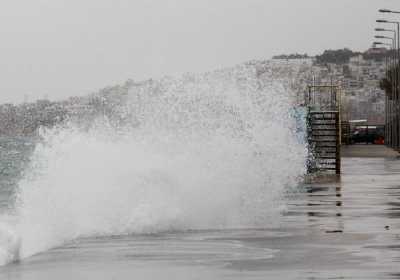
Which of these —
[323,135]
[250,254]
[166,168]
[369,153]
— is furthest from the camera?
[369,153]

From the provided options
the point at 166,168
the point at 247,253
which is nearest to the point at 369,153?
the point at 166,168

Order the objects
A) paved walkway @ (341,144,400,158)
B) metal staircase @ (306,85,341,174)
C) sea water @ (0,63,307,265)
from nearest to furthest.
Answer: sea water @ (0,63,307,265)
metal staircase @ (306,85,341,174)
paved walkway @ (341,144,400,158)

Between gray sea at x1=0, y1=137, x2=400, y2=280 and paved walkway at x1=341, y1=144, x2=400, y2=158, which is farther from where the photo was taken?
paved walkway at x1=341, y1=144, x2=400, y2=158

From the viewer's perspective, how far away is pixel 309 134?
2050 inches

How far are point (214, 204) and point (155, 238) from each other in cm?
315

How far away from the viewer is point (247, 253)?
16.2 m

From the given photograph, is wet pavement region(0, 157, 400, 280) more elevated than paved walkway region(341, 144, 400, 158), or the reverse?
wet pavement region(0, 157, 400, 280)

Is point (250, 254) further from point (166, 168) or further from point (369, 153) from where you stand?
point (369, 153)

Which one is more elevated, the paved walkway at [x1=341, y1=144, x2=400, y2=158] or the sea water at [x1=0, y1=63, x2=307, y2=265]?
the sea water at [x1=0, y1=63, x2=307, y2=265]

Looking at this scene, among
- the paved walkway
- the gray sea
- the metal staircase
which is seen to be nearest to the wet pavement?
the gray sea

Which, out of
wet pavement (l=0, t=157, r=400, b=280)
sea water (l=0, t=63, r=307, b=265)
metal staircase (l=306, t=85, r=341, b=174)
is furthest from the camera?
metal staircase (l=306, t=85, r=341, b=174)

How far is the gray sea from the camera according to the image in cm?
1400

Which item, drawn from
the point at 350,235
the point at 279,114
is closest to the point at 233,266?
the point at 350,235

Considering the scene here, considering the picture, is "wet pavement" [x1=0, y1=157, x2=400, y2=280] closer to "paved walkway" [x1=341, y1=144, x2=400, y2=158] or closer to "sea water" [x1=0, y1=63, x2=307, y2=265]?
"sea water" [x1=0, y1=63, x2=307, y2=265]
